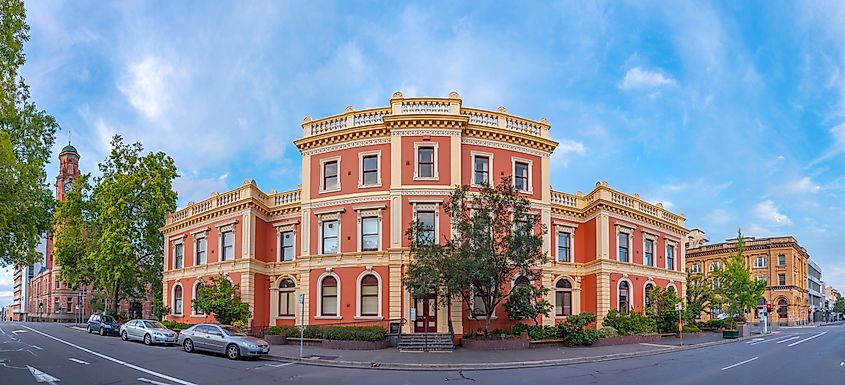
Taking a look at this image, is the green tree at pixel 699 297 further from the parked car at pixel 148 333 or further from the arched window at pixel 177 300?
the arched window at pixel 177 300

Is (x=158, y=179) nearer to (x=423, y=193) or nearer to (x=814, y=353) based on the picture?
(x=423, y=193)

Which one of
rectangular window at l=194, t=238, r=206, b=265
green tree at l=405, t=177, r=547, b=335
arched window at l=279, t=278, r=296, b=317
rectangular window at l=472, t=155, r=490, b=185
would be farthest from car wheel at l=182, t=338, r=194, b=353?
rectangular window at l=472, t=155, r=490, b=185

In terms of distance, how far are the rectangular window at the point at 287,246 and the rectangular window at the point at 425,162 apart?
30.7 feet

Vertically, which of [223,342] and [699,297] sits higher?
[699,297]

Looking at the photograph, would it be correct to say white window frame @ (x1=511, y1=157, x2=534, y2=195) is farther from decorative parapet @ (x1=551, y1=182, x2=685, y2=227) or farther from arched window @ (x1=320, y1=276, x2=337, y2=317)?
arched window @ (x1=320, y1=276, x2=337, y2=317)

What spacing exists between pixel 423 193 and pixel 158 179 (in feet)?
86.7

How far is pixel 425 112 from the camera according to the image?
106 ft

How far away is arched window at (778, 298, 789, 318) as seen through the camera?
288 feet

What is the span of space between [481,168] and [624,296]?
13.0 meters

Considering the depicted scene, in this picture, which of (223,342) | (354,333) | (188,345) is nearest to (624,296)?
(354,333)

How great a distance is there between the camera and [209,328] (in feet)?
82.2

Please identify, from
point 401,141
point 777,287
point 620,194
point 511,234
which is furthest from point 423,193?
point 777,287

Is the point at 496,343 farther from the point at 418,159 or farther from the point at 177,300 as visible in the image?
the point at 177,300

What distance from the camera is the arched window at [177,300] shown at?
1646 inches
